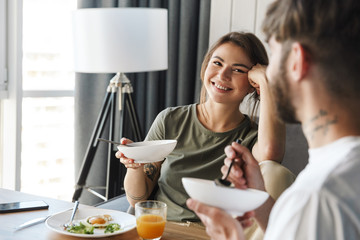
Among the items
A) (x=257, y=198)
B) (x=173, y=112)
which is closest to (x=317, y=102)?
(x=257, y=198)

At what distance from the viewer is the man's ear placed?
93 cm

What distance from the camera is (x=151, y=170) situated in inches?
87.7

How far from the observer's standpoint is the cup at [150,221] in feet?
4.68

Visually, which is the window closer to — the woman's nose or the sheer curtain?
the sheer curtain

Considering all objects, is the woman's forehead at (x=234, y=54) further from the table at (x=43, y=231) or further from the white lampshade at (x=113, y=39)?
the table at (x=43, y=231)

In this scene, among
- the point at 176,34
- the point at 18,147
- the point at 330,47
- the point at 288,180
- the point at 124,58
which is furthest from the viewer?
the point at 176,34

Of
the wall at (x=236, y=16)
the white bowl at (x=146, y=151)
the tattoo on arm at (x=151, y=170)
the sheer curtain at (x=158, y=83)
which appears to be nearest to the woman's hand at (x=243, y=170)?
the white bowl at (x=146, y=151)

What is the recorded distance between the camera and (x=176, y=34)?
11.2 feet

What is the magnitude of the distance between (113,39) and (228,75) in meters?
0.81

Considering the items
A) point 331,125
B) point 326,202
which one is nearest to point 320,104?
point 331,125

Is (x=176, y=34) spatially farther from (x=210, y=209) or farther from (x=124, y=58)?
(x=210, y=209)

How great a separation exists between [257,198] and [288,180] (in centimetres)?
83

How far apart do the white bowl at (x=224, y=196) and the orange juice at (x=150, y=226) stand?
1.15 ft

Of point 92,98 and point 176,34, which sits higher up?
point 176,34
